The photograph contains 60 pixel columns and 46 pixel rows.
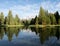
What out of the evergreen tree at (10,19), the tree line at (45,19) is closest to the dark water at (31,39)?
the tree line at (45,19)

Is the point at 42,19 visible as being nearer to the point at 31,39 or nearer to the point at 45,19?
the point at 45,19

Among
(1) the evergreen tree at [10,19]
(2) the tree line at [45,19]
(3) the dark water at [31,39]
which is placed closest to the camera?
(3) the dark water at [31,39]

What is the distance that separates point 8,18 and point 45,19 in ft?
118

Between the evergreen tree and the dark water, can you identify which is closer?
the dark water

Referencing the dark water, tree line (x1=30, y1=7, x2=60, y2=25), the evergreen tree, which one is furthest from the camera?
the evergreen tree

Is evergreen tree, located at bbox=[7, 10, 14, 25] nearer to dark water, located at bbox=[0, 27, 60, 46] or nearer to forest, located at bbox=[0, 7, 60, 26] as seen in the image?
forest, located at bbox=[0, 7, 60, 26]

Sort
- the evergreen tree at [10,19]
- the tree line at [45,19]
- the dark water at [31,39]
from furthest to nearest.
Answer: the evergreen tree at [10,19], the tree line at [45,19], the dark water at [31,39]

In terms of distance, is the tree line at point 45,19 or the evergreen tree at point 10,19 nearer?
the tree line at point 45,19

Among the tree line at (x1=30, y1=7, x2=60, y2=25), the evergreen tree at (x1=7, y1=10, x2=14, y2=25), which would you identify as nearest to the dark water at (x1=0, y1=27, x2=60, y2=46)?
the tree line at (x1=30, y1=7, x2=60, y2=25)

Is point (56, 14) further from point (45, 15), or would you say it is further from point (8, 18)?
point (8, 18)

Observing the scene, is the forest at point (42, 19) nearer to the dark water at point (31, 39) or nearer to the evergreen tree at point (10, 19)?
the evergreen tree at point (10, 19)

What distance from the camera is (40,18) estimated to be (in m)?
124

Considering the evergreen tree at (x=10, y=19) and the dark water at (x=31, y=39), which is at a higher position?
the evergreen tree at (x=10, y=19)

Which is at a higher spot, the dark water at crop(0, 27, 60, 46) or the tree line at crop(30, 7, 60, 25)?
the tree line at crop(30, 7, 60, 25)
